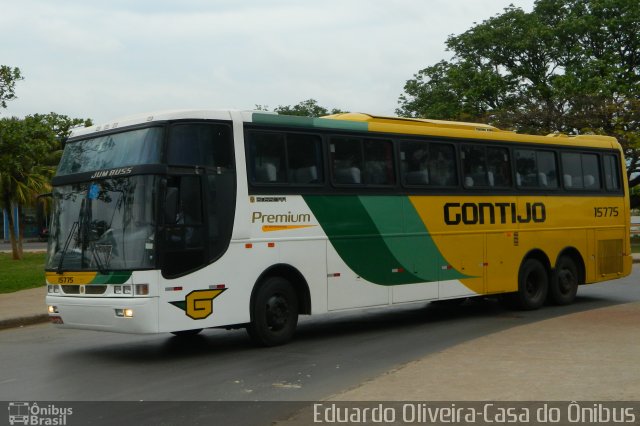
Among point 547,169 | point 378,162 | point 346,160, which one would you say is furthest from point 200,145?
point 547,169

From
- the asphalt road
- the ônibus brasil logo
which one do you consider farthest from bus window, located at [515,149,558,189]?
the ônibus brasil logo

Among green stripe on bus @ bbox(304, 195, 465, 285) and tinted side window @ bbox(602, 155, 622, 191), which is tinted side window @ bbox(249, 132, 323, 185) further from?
tinted side window @ bbox(602, 155, 622, 191)

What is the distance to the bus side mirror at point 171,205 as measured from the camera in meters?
11.4

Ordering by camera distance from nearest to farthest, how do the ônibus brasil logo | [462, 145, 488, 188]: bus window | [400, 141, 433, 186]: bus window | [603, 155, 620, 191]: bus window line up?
the ônibus brasil logo
[400, 141, 433, 186]: bus window
[462, 145, 488, 188]: bus window
[603, 155, 620, 191]: bus window

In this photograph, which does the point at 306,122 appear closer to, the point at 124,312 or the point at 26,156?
the point at 124,312

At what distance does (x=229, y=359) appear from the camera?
11555 millimetres

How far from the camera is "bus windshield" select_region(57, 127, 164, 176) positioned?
1152 cm

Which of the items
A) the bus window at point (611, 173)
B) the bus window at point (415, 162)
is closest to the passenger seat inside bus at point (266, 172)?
the bus window at point (415, 162)

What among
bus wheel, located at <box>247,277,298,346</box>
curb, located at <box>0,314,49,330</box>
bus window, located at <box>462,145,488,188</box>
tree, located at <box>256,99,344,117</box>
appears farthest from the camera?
tree, located at <box>256,99,344,117</box>

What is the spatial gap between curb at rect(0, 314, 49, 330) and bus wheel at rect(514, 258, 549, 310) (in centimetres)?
911

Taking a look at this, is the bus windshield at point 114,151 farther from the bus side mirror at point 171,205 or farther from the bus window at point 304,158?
the bus window at point 304,158

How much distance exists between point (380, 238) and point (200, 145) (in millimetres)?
3759

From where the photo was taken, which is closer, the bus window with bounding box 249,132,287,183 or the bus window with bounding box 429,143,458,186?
the bus window with bounding box 249,132,287,183

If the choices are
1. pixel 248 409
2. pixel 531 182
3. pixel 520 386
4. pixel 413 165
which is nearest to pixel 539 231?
pixel 531 182
